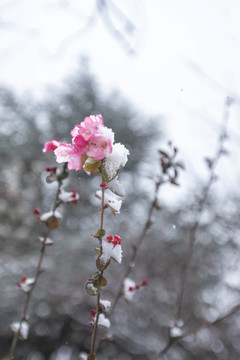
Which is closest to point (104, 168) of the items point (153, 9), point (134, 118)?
point (153, 9)

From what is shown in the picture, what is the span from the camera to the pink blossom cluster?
534 millimetres

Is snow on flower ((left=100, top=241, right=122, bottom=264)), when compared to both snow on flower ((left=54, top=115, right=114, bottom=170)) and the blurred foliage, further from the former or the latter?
the blurred foliage

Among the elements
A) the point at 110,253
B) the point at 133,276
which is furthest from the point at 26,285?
the point at 133,276

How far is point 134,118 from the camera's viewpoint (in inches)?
226

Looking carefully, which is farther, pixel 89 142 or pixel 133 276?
pixel 133 276

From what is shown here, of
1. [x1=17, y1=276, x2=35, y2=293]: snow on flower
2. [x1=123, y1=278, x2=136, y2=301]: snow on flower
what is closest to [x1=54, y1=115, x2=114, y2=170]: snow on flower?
[x1=17, y1=276, x2=35, y2=293]: snow on flower

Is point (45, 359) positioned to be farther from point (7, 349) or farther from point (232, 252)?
point (232, 252)

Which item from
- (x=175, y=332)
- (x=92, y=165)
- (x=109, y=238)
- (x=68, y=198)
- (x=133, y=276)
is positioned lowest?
(x=133, y=276)

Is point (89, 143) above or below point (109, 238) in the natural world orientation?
above

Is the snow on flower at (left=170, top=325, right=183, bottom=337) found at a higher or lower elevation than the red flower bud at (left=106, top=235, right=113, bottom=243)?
lower

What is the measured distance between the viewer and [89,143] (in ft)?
1.79

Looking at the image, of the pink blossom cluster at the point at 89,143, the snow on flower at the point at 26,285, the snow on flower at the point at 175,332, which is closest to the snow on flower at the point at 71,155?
the pink blossom cluster at the point at 89,143

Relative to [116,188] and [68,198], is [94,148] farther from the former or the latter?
[68,198]

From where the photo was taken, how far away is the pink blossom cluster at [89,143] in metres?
0.53
